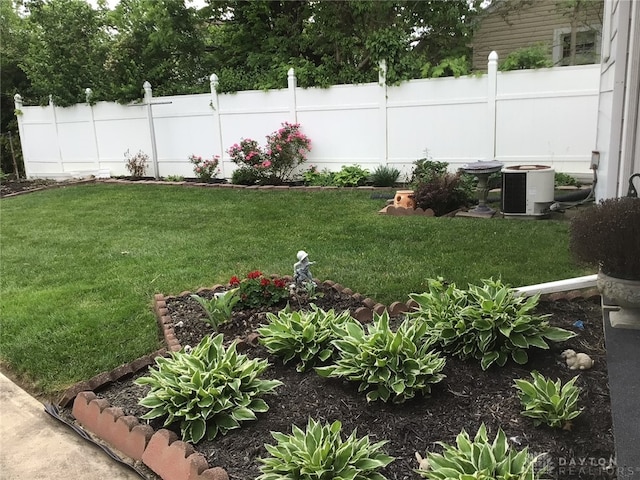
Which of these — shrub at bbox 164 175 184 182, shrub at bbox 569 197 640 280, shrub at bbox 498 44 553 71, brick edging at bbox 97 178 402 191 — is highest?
shrub at bbox 498 44 553 71

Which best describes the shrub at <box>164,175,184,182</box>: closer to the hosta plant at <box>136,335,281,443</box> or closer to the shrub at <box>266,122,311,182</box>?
the shrub at <box>266,122,311,182</box>

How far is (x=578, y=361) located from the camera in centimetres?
264

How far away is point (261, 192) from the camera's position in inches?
378

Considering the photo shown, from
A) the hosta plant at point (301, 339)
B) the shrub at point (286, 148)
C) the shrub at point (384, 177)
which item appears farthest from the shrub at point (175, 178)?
the hosta plant at point (301, 339)

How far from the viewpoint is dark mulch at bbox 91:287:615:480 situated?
83.1 inches

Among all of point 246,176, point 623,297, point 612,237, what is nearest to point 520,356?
point 623,297

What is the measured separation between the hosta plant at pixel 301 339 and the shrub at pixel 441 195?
4304 millimetres

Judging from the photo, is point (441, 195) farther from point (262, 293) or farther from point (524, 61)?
point (262, 293)

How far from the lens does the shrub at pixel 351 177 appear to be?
9586 mm

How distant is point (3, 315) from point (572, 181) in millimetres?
7568

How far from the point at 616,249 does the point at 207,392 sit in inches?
84.8

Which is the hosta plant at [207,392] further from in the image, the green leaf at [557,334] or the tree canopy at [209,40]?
the tree canopy at [209,40]

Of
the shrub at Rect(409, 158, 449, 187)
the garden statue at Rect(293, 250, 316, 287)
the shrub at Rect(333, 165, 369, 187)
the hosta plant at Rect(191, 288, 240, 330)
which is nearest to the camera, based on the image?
the hosta plant at Rect(191, 288, 240, 330)

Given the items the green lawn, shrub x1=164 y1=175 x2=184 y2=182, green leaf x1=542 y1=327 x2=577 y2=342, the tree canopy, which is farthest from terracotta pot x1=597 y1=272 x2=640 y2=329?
shrub x1=164 y1=175 x2=184 y2=182
